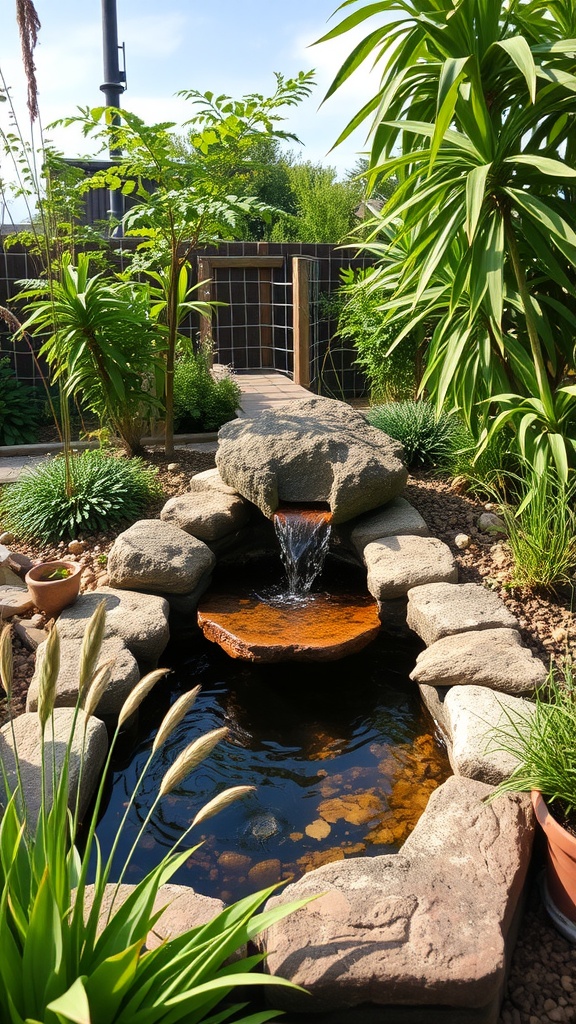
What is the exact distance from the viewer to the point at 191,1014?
156cm

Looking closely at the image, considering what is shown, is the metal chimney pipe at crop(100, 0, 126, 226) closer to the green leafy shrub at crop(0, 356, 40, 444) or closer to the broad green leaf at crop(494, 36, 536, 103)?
the green leafy shrub at crop(0, 356, 40, 444)

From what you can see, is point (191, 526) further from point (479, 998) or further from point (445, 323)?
point (479, 998)

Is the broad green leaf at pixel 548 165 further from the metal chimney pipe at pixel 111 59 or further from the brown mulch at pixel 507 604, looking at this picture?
the metal chimney pipe at pixel 111 59

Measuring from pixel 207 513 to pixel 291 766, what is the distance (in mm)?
1760

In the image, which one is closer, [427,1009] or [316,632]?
[427,1009]

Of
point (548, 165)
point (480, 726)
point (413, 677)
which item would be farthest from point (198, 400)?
point (480, 726)

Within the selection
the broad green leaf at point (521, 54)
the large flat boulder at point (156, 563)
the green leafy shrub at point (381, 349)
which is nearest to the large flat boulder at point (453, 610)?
the large flat boulder at point (156, 563)

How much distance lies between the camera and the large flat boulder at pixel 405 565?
384 cm

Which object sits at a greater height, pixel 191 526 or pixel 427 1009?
pixel 191 526

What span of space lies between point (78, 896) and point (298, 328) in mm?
7622

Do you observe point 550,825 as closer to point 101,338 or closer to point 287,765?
point 287,765

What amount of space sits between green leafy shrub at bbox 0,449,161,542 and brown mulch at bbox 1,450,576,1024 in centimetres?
10

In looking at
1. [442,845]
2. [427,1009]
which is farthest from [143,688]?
[442,845]

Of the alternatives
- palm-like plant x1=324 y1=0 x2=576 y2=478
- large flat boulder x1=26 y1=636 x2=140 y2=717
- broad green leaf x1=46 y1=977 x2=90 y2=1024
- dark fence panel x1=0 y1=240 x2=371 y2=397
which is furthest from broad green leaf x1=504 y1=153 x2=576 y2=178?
dark fence panel x1=0 y1=240 x2=371 y2=397
